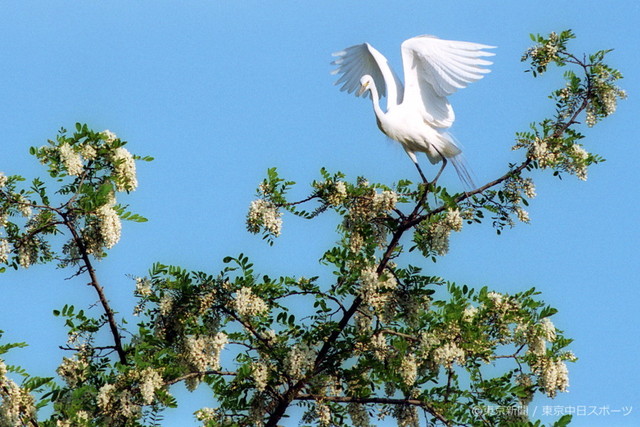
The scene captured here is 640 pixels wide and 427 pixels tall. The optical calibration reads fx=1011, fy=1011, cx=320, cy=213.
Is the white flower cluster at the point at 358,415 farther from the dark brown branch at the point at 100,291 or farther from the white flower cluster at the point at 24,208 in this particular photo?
the white flower cluster at the point at 24,208

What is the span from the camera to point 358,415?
748cm

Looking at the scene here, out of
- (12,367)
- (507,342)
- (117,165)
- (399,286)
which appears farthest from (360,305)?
(12,367)

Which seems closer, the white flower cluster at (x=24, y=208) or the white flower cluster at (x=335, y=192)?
the white flower cluster at (x=24, y=208)

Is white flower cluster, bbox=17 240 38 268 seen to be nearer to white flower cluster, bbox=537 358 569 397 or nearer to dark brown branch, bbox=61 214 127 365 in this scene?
dark brown branch, bbox=61 214 127 365

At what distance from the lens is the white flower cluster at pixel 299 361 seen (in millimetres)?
7227

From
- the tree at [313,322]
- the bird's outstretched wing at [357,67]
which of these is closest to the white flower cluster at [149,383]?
the tree at [313,322]

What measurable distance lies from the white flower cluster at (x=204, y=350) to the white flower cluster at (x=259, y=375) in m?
0.27

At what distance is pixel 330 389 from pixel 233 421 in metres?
0.76

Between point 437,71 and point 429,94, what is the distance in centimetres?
29

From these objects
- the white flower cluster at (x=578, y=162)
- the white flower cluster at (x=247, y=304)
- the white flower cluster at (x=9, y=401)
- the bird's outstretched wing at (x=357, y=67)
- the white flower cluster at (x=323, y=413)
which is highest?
the bird's outstretched wing at (x=357, y=67)

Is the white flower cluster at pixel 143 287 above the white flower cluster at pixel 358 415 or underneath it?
above

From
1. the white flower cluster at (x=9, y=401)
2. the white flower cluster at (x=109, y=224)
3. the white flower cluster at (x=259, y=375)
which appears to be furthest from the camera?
the white flower cluster at (x=259, y=375)

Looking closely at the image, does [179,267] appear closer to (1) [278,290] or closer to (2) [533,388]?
(1) [278,290]

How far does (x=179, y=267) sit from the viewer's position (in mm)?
7359
